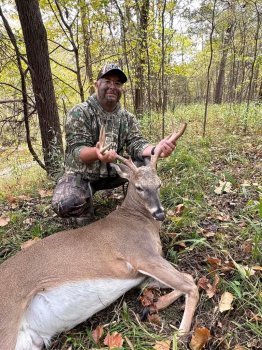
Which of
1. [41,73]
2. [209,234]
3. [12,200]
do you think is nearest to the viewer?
[209,234]

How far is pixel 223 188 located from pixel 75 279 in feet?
8.09

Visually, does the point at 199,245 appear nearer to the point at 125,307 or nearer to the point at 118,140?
the point at 125,307

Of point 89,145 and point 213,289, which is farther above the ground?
point 89,145

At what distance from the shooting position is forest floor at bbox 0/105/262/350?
243cm

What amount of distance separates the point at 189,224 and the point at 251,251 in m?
0.75

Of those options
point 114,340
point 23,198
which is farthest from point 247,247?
point 23,198

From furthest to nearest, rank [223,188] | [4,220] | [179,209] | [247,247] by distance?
[223,188], [4,220], [179,209], [247,247]

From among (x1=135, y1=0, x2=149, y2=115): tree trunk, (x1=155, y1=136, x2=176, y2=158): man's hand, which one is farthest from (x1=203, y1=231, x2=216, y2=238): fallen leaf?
(x1=135, y1=0, x2=149, y2=115): tree trunk

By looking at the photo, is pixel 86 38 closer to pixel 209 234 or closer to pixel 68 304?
pixel 209 234

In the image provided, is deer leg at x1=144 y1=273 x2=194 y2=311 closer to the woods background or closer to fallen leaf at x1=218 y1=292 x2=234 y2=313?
fallen leaf at x1=218 y1=292 x2=234 y2=313

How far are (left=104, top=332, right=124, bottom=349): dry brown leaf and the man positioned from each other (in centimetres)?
165

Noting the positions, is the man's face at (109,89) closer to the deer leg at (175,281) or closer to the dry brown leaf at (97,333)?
the deer leg at (175,281)

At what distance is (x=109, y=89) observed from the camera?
3998 mm

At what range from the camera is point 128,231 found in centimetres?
318
